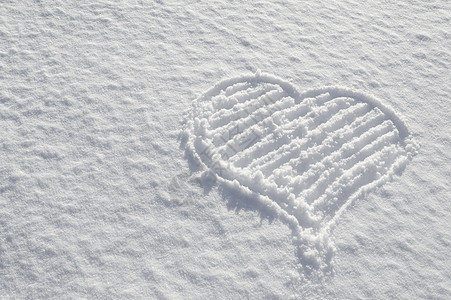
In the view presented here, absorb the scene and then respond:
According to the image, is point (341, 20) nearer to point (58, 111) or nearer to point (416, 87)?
point (416, 87)

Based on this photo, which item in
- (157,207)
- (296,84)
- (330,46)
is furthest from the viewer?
(330,46)

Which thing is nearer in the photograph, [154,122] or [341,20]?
[154,122]

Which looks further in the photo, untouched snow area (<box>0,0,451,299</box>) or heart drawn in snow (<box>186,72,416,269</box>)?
heart drawn in snow (<box>186,72,416,269</box>)

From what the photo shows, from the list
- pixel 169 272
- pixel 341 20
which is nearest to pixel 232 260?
pixel 169 272

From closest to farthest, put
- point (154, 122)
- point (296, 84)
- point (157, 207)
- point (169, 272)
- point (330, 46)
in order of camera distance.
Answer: point (169, 272)
point (157, 207)
point (154, 122)
point (296, 84)
point (330, 46)

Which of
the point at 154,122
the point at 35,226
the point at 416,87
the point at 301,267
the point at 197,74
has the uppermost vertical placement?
the point at 416,87

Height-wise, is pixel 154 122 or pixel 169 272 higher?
pixel 154 122
